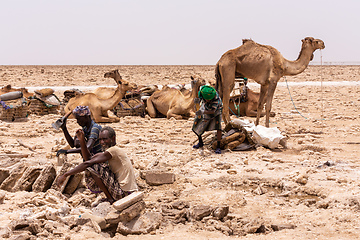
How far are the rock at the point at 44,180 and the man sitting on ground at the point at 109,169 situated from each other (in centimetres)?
75

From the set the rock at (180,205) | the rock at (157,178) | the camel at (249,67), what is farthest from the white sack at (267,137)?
the rock at (180,205)

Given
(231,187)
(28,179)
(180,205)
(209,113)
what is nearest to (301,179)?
(231,187)

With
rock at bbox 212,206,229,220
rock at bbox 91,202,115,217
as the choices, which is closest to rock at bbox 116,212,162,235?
rock at bbox 91,202,115,217

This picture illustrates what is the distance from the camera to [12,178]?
19.3 feet

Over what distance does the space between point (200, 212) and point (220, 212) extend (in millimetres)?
243

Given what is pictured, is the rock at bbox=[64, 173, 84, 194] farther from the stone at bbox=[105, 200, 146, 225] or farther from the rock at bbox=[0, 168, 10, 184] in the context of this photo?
the stone at bbox=[105, 200, 146, 225]

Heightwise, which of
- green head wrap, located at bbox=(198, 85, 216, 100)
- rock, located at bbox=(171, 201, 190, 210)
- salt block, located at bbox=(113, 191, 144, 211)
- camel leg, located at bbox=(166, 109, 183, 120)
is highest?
green head wrap, located at bbox=(198, 85, 216, 100)

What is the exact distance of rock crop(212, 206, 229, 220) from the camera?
189 inches

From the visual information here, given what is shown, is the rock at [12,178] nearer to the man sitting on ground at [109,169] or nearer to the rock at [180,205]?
the man sitting on ground at [109,169]

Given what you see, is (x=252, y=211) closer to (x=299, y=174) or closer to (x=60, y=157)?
(x=299, y=174)

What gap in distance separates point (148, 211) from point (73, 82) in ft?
91.0

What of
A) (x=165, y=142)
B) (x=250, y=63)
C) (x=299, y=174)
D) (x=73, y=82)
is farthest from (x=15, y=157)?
(x=73, y=82)

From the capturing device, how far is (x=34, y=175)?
232 inches

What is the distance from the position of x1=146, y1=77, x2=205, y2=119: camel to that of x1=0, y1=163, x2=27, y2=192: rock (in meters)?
7.04
